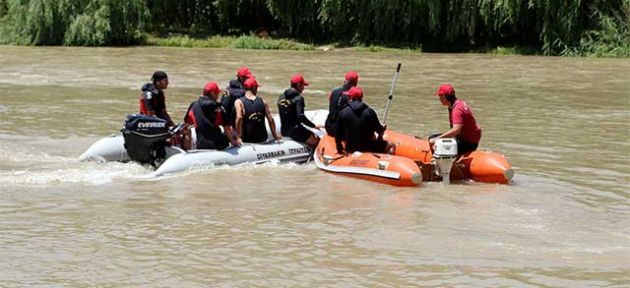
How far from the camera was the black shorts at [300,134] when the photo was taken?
37.9 ft

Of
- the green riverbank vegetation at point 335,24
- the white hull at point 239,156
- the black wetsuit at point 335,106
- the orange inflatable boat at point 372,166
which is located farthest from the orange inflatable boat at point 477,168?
the green riverbank vegetation at point 335,24

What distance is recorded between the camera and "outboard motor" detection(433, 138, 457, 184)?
9852 mm

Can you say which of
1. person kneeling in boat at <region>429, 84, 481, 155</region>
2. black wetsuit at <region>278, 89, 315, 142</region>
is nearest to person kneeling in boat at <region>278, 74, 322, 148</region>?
black wetsuit at <region>278, 89, 315, 142</region>

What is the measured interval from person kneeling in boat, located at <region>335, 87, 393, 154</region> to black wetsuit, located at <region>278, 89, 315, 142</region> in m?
0.85

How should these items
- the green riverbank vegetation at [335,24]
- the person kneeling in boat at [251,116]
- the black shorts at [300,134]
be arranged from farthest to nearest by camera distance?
the green riverbank vegetation at [335,24], the black shorts at [300,134], the person kneeling in boat at [251,116]

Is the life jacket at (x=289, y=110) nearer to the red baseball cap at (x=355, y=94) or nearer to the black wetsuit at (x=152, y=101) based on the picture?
the red baseball cap at (x=355, y=94)

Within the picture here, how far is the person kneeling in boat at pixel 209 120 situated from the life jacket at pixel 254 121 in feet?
0.97

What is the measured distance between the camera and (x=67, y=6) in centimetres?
3278

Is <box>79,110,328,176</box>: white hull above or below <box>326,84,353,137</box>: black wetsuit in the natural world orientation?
below

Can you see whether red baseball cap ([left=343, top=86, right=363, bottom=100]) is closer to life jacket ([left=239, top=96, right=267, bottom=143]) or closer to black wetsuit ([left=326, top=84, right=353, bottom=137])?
black wetsuit ([left=326, top=84, right=353, bottom=137])

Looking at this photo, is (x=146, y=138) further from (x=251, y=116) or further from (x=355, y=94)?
(x=355, y=94)

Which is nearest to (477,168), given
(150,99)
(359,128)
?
(359,128)

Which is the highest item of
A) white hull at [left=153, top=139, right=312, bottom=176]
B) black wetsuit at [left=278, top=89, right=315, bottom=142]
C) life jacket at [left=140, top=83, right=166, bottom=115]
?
life jacket at [left=140, top=83, right=166, bottom=115]

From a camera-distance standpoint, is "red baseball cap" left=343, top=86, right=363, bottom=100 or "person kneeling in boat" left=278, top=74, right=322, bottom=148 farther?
"person kneeling in boat" left=278, top=74, right=322, bottom=148
